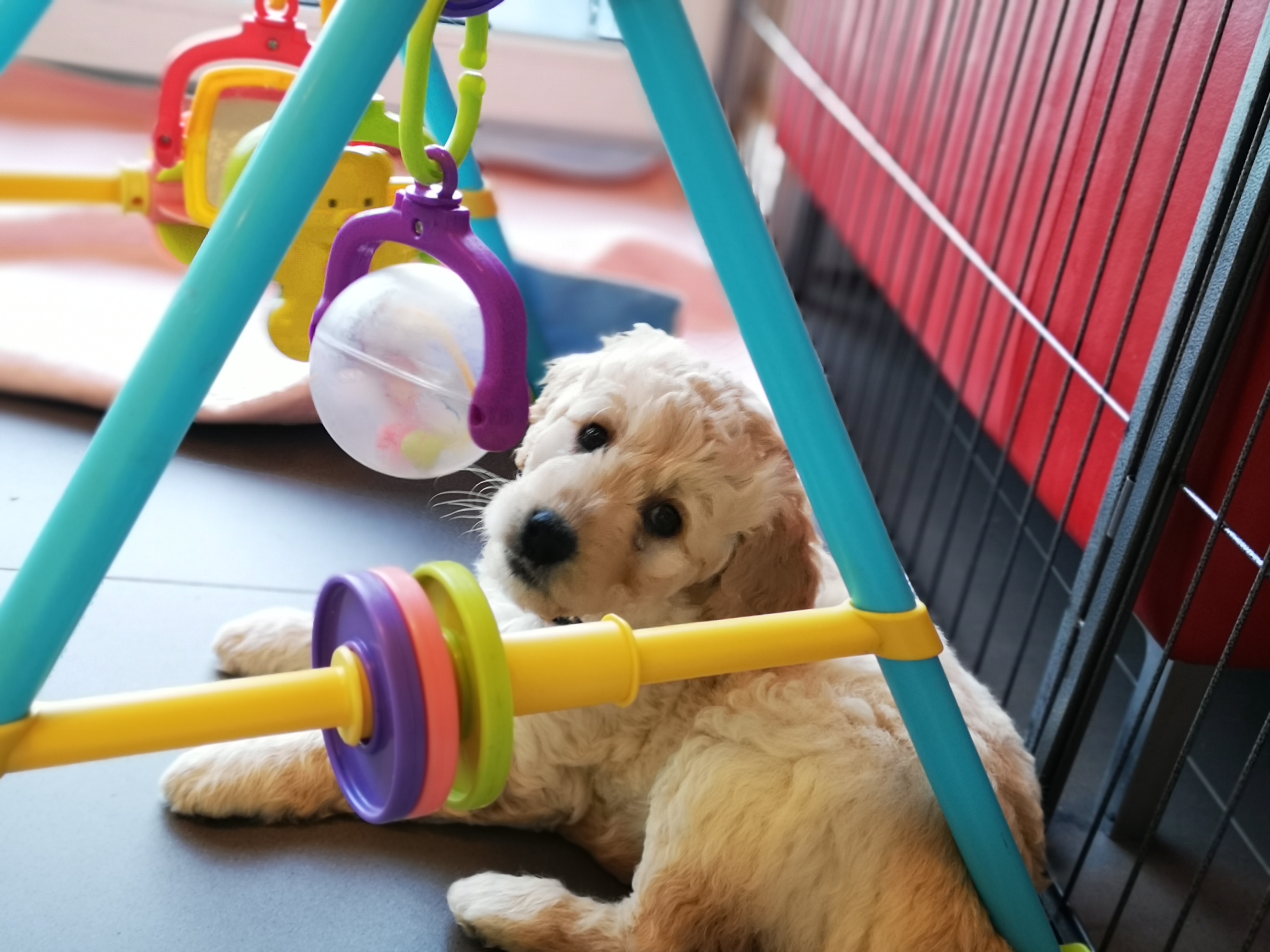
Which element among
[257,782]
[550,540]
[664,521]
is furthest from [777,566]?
[257,782]

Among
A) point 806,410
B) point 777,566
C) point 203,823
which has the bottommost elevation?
point 203,823

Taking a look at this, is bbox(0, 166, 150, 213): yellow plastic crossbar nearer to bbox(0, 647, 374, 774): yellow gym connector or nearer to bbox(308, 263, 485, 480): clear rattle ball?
bbox(308, 263, 485, 480): clear rattle ball

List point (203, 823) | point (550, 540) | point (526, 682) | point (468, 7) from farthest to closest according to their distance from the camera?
1. point (203, 823)
2. point (550, 540)
3. point (468, 7)
4. point (526, 682)

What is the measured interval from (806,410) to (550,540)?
0.92 feet

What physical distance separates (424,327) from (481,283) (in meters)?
0.10

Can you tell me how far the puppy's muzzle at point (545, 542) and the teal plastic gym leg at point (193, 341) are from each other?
366mm

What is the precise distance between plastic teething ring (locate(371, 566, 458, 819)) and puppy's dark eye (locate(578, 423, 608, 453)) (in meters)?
0.39

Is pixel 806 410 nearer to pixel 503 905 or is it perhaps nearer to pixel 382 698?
pixel 382 698

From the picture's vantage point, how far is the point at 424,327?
1.04 meters

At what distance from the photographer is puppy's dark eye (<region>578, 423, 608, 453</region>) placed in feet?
3.83

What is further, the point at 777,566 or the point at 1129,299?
the point at 1129,299

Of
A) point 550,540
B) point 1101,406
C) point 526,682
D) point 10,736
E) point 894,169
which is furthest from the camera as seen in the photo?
point 894,169

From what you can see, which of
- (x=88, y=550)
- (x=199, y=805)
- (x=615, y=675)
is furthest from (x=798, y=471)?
(x=199, y=805)

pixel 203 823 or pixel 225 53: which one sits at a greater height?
pixel 225 53
